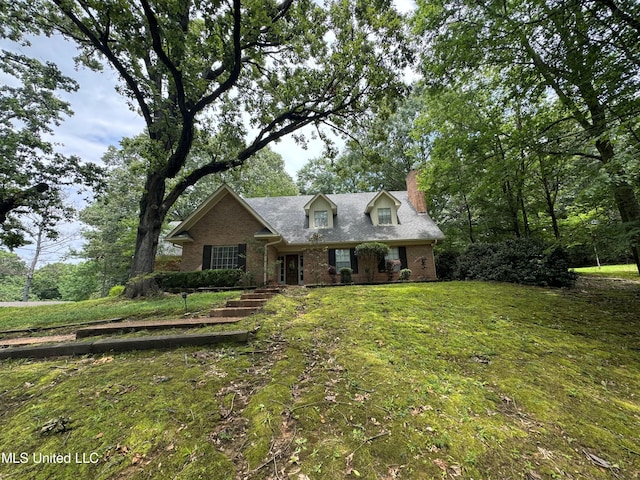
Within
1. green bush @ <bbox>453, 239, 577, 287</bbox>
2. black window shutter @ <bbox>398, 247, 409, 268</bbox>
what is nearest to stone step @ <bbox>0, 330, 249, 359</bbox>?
green bush @ <bbox>453, 239, 577, 287</bbox>

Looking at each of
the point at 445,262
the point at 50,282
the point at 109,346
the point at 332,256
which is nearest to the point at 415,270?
the point at 445,262

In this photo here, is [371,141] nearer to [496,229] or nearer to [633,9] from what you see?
[633,9]

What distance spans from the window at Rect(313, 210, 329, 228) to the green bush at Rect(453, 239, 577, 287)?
781cm

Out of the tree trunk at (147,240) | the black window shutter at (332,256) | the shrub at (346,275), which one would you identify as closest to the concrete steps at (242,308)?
the tree trunk at (147,240)

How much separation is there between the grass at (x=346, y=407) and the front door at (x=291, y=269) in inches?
406

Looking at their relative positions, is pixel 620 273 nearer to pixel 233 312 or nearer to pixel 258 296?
pixel 258 296

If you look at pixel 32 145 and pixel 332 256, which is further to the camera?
pixel 332 256

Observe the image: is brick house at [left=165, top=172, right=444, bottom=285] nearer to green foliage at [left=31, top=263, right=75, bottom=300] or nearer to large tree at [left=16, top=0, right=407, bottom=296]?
large tree at [left=16, top=0, right=407, bottom=296]

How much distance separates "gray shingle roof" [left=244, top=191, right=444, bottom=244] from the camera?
14367mm

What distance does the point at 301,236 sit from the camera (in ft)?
48.3

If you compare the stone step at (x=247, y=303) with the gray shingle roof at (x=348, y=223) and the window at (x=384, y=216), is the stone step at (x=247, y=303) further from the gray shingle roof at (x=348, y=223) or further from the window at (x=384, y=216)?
the window at (x=384, y=216)

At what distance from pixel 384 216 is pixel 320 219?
3867 mm

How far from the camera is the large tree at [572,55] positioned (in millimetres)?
5336

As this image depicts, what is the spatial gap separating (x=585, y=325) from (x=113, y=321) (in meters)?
9.53
